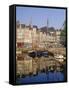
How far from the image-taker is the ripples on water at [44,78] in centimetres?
187

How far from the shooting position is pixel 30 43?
6.20 ft

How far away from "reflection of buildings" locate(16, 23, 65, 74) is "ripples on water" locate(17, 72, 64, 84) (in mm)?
45

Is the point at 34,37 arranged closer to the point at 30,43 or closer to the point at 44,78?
the point at 30,43

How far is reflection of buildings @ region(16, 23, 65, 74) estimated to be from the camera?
1.86 meters

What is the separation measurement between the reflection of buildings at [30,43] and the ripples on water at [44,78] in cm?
5

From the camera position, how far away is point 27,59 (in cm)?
189

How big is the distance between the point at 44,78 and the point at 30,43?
25 centimetres

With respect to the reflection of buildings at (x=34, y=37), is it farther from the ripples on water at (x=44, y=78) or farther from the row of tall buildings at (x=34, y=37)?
the ripples on water at (x=44, y=78)

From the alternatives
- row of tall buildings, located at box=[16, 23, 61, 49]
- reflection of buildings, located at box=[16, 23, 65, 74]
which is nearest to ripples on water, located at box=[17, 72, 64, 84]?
reflection of buildings, located at box=[16, 23, 65, 74]

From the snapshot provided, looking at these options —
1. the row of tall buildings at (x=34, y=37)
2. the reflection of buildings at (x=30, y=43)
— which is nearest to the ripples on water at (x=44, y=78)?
the reflection of buildings at (x=30, y=43)

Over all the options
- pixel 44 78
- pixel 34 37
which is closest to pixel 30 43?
pixel 34 37

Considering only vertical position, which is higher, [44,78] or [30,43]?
[30,43]

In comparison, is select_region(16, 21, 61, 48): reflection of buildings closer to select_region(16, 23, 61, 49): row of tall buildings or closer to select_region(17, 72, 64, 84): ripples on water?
select_region(16, 23, 61, 49): row of tall buildings
